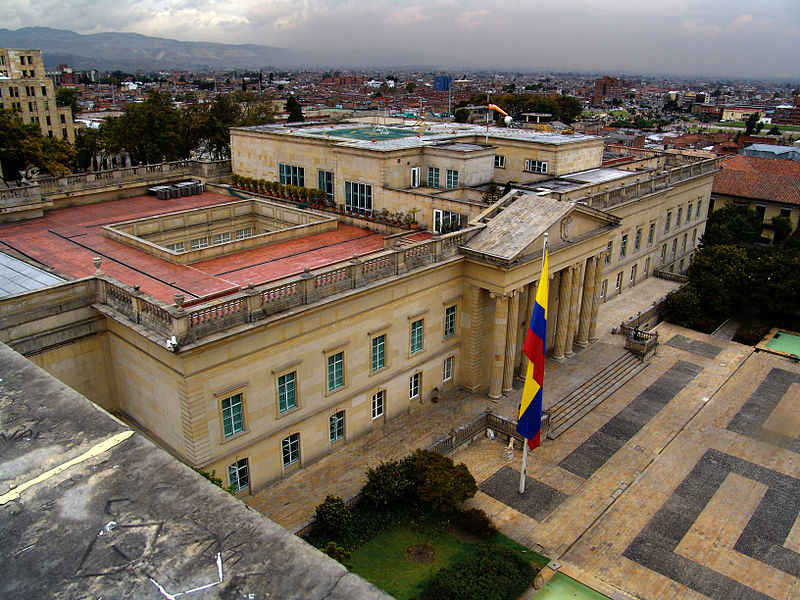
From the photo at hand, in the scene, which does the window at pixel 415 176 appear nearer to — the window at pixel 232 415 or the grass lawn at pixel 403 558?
the window at pixel 232 415

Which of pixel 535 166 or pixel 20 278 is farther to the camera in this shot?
pixel 535 166

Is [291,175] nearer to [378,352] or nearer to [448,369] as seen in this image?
[448,369]

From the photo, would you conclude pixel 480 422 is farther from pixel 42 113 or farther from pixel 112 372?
pixel 42 113

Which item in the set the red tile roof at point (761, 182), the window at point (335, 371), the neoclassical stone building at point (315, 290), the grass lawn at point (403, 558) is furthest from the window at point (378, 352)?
the red tile roof at point (761, 182)

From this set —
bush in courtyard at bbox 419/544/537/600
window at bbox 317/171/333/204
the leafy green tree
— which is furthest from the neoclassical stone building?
the leafy green tree

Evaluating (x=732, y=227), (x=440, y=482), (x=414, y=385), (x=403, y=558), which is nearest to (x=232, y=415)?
(x=403, y=558)

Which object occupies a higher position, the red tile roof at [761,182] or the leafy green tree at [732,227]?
the red tile roof at [761,182]

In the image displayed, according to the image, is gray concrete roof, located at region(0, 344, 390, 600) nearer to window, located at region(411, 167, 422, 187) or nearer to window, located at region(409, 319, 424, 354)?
window, located at region(409, 319, 424, 354)
